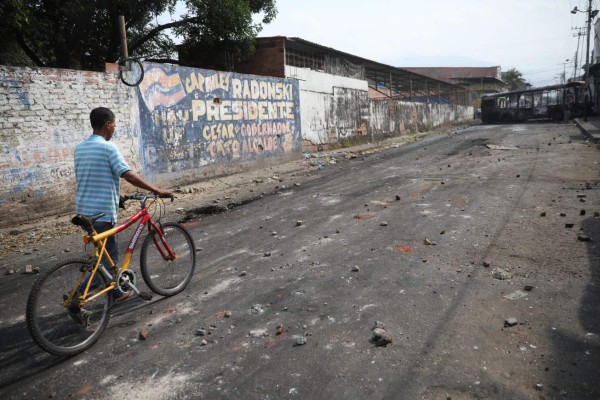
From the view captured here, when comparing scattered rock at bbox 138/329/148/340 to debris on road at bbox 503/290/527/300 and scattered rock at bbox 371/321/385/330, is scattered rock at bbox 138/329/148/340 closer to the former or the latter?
scattered rock at bbox 371/321/385/330

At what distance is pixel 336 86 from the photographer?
816 inches

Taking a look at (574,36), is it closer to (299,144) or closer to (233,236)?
(299,144)

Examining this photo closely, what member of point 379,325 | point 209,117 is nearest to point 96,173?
point 379,325

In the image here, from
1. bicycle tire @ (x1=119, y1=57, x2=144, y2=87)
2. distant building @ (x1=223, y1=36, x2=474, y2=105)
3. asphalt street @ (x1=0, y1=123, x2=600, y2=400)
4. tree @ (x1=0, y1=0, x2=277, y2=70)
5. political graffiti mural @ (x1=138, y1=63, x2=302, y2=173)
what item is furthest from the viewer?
distant building @ (x1=223, y1=36, x2=474, y2=105)

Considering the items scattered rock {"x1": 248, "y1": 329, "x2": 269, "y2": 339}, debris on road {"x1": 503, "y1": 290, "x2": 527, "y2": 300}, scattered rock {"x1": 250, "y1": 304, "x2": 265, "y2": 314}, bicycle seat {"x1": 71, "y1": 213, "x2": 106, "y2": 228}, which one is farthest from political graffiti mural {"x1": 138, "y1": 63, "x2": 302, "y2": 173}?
debris on road {"x1": 503, "y1": 290, "x2": 527, "y2": 300}

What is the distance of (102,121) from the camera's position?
3578 millimetres

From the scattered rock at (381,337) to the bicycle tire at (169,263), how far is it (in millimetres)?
2131

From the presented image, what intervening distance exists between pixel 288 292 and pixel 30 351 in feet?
7.18

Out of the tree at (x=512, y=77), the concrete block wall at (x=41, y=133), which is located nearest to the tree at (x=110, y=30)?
the concrete block wall at (x=41, y=133)

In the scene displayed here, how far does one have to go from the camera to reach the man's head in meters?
3.55

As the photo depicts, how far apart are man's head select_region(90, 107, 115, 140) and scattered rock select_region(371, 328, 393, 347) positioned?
9.44 feet

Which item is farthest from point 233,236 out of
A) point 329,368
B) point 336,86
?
point 336,86

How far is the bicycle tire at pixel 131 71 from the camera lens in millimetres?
9250

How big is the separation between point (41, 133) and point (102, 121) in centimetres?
522
